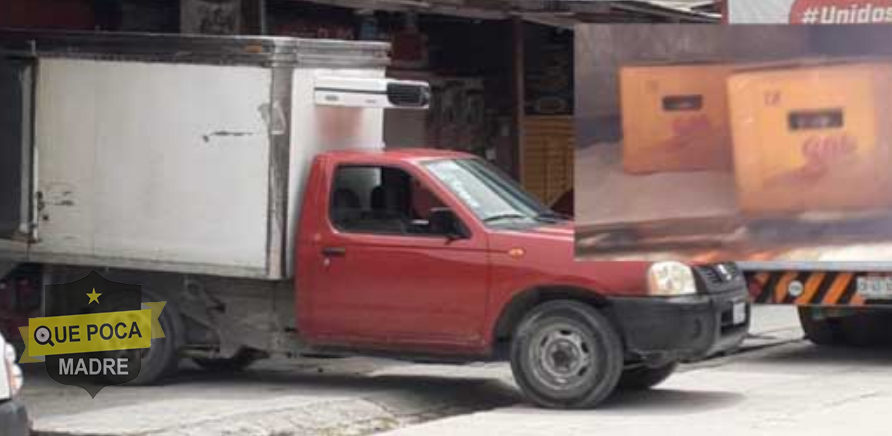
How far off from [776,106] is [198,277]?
19.6 feet

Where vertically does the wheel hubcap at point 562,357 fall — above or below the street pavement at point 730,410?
above

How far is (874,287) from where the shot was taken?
40.8ft

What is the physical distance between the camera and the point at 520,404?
10445mm

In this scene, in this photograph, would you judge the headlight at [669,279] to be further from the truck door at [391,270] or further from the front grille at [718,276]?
the truck door at [391,270]

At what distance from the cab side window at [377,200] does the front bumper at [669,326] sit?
1586 millimetres

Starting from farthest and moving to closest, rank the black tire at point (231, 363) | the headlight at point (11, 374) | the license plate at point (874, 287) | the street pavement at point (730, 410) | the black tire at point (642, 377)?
1. the license plate at point (874, 287)
2. the black tire at point (231, 363)
3. the black tire at point (642, 377)
4. the street pavement at point (730, 410)
5. the headlight at point (11, 374)

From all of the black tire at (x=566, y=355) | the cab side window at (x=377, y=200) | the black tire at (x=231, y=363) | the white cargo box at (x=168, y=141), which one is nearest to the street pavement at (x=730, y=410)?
the black tire at (x=566, y=355)

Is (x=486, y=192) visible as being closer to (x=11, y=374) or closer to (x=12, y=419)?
(x=11, y=374)

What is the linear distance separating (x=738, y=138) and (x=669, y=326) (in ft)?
13.3

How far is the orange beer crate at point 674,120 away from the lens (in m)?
5.63

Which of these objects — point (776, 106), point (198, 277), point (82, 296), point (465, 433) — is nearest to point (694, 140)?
point (776, 106)

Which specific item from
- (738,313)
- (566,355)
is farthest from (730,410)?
(566,355)

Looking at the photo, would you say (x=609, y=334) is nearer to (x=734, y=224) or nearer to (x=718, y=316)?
(x=718, y=316)

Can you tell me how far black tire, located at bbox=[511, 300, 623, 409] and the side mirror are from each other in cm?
72
